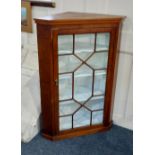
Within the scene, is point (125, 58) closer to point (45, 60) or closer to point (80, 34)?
point (80, 34)

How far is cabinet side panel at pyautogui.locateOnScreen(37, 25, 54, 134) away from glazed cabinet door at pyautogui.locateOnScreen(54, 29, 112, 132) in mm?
57

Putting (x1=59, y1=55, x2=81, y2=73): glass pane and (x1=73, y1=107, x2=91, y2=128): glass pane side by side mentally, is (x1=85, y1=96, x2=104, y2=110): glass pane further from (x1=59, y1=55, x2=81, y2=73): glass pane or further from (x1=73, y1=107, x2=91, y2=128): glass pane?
(x1=59, y1=55, x2=81, y2=73): glass pane

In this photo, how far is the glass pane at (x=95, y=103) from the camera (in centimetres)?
204

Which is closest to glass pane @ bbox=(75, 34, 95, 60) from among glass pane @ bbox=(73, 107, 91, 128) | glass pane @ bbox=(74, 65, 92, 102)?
glass pane @ bbox=(74, 65, 92, 102)

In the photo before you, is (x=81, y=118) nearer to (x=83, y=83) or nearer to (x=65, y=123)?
(x=65, y=123)

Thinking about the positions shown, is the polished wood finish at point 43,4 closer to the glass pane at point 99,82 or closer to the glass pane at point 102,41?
the glass pane at point 102,41

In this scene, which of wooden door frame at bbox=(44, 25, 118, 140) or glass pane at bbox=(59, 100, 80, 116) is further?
glass pane at bbox=(59, 100, 80, 116)

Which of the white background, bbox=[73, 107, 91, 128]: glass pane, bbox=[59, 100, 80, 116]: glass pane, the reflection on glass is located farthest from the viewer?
bbox=[73, 107, 91, 128]: glass pane

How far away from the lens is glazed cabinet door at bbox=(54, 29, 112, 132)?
1.72 metres

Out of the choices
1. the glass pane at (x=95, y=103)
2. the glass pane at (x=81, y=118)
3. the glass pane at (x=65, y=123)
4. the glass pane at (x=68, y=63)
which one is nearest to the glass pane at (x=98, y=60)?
the glass pane at (x=68, y=63)
